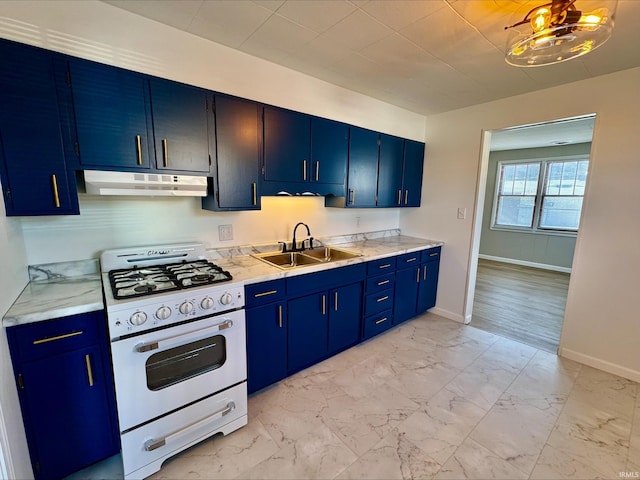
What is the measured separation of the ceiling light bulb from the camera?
138 centimetres

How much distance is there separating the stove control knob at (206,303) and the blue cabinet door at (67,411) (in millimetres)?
553

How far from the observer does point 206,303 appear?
1578 millimetres

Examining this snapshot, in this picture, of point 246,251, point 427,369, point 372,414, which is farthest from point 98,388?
point 427,369

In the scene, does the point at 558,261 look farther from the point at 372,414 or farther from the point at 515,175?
the point at 372,414

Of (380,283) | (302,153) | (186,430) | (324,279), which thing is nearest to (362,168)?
(302,153)

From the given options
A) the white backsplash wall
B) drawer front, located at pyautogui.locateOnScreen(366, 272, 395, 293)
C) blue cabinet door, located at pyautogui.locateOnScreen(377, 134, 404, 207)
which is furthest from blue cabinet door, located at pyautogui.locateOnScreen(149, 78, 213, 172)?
blue cabinet door, located at pyautogui.locateOnScreen(377, 134, 404, 207)

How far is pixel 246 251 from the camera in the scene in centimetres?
247

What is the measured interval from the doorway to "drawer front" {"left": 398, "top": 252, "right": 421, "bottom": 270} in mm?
676

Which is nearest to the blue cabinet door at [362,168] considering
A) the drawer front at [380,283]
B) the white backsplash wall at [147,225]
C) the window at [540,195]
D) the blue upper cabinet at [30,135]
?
the white backsplash wall at [147,225]

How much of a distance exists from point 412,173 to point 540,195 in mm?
4234

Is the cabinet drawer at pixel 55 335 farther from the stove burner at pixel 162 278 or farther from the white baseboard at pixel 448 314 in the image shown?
the white baseboard at pixel 448 314

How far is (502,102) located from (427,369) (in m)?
2.80

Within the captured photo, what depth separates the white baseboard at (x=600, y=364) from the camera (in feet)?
7.79

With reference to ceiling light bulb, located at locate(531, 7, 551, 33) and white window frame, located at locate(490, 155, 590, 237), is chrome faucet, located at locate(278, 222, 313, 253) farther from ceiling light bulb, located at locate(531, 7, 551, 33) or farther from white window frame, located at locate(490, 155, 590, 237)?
white window frame, located at locate(490, 155, 590, 237)
